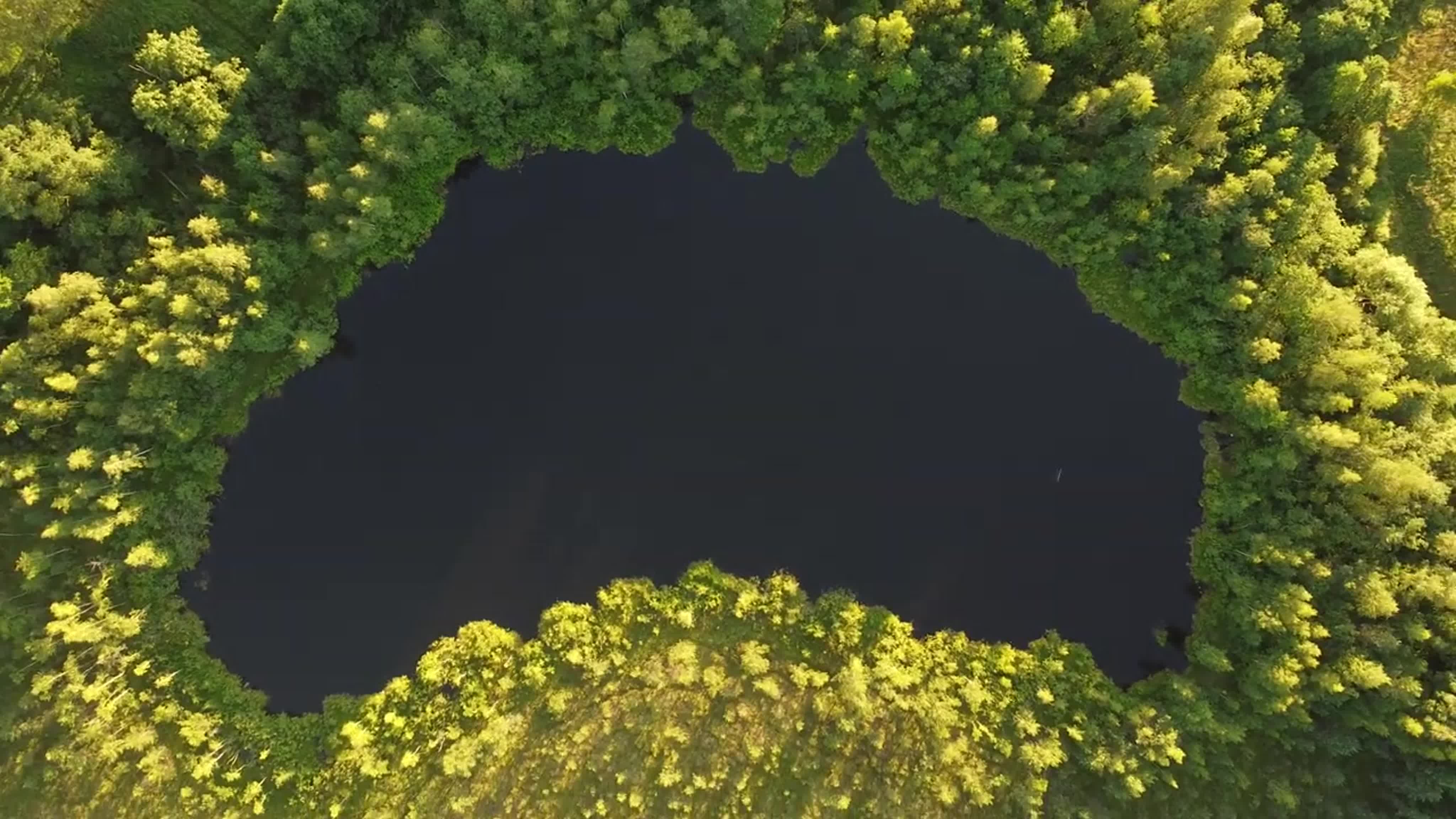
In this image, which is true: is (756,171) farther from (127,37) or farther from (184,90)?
(127,37)

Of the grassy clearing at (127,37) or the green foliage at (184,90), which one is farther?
the grassy clearing at (127,37)

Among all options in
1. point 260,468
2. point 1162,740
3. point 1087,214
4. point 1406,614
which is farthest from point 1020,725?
point 260,468

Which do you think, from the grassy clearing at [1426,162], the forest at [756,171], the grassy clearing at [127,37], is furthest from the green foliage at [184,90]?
the grassy clearing at [1426,162]

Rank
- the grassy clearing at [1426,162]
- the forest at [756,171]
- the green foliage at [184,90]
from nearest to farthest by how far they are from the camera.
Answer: the green foliage at [184,90] < the forest at [756,171] < the grassy clearing at [1426,162]

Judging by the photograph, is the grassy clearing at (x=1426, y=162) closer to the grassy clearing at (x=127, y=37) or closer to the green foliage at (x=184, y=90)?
the grassy clearing at (x=127, y=37)

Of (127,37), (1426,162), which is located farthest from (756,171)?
(1426,162)

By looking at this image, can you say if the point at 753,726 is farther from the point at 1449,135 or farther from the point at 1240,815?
the point at 1449,135
